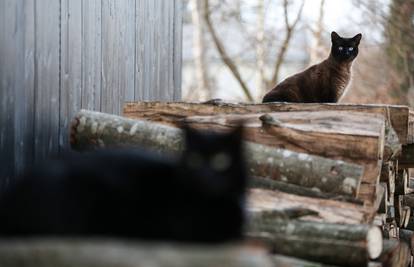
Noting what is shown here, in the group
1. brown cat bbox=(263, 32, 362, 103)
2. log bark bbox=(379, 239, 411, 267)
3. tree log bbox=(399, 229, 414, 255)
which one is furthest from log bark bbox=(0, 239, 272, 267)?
brown cat bbox=(263, 32, 362, 103)

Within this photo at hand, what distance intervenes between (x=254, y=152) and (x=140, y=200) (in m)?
1.97

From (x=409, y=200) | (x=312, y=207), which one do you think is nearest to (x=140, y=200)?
(x=312, y=207)

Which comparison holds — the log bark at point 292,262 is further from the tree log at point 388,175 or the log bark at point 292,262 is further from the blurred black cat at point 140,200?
the tree log at point 388,175

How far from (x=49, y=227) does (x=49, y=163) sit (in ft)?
0.87

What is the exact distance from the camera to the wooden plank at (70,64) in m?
4.71

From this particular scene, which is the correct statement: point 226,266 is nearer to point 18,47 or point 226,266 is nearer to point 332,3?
point 18,47

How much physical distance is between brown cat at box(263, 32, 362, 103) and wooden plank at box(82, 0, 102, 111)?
234cm

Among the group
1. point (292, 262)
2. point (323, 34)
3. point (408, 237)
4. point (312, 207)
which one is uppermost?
point (323, 34)

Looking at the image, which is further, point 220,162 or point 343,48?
point 343,48

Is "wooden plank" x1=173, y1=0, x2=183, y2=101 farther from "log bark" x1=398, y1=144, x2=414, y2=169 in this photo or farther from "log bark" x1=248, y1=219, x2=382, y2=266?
"log bark" x1=248, y1=219, x2=382, y2=266

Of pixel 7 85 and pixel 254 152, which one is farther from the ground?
pixel 7 85

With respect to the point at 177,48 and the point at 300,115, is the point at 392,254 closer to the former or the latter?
the point at 300,115

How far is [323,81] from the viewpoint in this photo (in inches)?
290

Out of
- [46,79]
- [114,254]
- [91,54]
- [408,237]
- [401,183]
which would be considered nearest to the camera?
[114,254]
